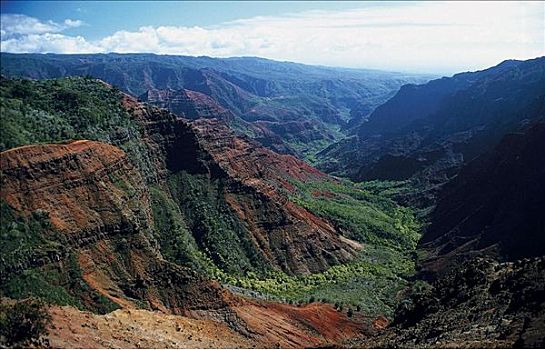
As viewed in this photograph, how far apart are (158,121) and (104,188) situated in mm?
24845

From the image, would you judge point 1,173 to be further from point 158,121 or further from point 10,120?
point 158,121

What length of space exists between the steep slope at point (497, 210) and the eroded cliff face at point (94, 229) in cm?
3787

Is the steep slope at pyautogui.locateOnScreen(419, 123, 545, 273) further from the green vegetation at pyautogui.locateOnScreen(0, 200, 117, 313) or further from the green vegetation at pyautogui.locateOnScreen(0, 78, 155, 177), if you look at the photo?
the green vegetation at pyautogui.locateOnScreen(0, 200, 117, 313)

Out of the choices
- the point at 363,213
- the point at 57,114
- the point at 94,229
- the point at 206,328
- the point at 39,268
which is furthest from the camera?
the point at 363,213

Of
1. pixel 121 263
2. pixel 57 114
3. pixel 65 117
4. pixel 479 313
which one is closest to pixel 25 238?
pixel 121 263

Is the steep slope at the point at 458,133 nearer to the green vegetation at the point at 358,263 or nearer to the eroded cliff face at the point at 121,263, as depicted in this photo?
the green vegetation at the point at 358,263

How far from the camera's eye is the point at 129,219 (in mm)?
50062

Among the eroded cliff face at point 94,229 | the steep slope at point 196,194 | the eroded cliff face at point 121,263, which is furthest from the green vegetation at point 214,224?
the eroded cliff face at point 94,229

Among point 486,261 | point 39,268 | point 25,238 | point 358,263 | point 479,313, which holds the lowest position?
point 358,263

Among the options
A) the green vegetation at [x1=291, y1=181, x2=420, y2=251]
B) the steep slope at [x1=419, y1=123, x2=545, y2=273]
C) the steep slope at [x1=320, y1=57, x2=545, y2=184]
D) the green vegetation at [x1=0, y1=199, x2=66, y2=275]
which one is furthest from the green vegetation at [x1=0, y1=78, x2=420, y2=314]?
the steep slope at [x1=320, y1=57, x2=545, y2=184]

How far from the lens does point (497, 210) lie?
81250 mm

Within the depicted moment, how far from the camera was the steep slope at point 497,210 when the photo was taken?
69688 mm

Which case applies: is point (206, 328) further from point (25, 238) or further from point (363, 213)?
point (363, 213)

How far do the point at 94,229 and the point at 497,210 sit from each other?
57.3 metres
